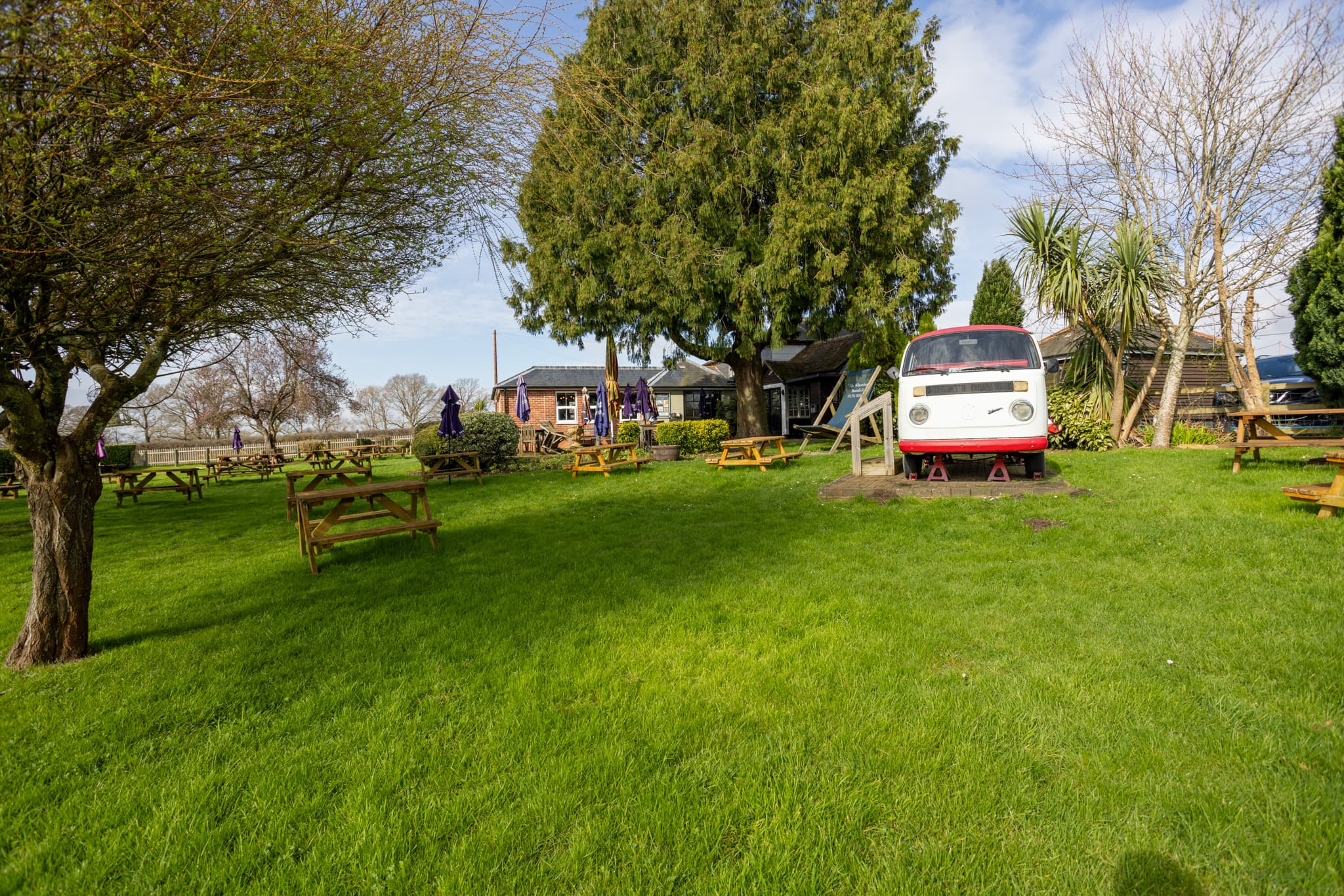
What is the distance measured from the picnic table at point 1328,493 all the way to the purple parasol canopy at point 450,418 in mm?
13670

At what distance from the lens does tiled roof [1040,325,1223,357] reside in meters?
14.1

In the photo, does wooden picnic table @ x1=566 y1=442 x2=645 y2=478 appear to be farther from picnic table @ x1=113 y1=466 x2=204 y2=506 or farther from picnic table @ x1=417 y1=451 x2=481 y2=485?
picnic table @ x1=113 y1=466 x2=204 y2=506

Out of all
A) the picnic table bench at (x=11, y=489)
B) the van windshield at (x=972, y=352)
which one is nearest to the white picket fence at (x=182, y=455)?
the picnic table bench at (x=11, y=489)

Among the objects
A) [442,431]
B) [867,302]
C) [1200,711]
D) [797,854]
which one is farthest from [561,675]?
[867,302]

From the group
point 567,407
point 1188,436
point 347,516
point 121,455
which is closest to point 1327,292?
point 1188,436

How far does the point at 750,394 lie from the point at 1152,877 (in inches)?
670

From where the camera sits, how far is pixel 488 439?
49.4 feet

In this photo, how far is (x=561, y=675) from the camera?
3.15 meters

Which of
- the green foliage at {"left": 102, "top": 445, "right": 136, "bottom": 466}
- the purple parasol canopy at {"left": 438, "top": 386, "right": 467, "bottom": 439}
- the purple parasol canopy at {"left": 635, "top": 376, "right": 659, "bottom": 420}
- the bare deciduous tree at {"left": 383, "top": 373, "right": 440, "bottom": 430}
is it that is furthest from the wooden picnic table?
the bare deciduous tree at {"left": 383, "top": 373, "right": 440, "bottom": 430}

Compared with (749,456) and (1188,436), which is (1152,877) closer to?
(749,456)

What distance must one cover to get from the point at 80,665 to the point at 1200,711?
590 cm

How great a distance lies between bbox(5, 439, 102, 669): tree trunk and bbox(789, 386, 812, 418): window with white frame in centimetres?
2356

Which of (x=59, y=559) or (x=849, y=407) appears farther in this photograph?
(x=849, y=407)

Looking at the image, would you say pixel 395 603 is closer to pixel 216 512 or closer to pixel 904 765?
pixel 904 765
